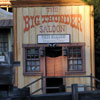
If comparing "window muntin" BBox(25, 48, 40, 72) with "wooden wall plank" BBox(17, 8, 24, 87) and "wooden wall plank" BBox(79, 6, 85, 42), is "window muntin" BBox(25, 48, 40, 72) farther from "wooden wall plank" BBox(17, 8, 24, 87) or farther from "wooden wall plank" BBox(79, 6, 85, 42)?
"wooden wall plank" BBox(79, 6, 85, 42)

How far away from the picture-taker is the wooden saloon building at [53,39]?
1184 centimetres

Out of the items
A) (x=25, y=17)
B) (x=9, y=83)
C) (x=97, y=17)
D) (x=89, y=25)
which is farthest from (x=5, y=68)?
(x=97, y=17)

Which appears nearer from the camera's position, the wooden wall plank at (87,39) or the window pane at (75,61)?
the wooden wall plank at (87,39)

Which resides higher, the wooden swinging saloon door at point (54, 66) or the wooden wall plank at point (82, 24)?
the wooden wall plank at point (82, 24)

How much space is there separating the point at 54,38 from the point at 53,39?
7 centimetres

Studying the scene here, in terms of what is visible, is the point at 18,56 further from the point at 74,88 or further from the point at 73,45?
the point at 74,88

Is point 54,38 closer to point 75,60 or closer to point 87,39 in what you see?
point 75,60

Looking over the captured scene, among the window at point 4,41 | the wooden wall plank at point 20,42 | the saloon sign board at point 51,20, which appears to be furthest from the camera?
the window at point 4,41

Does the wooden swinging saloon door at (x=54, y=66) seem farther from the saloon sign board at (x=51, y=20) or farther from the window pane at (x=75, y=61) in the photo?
the saloon sign board at (x=51, y=20)

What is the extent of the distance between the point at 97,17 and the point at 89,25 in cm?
184

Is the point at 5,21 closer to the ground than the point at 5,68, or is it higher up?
higher up

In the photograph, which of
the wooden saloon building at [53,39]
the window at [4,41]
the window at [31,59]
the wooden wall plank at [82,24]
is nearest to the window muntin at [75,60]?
the wooden saloon building at [53,39]

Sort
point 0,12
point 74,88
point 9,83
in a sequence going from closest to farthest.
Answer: point 74,88
point 9,83
point 0,12

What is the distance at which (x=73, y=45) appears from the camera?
39.0 feet
